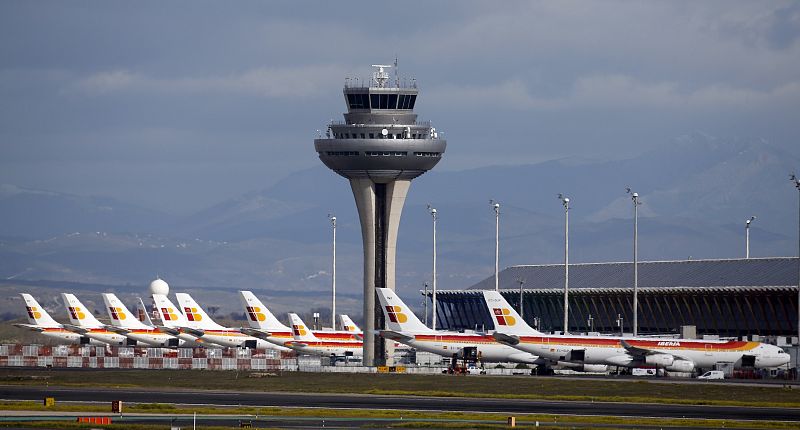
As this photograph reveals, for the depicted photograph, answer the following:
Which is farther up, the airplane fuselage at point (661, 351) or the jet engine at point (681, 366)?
the airplane fuselage at point (661, 351)

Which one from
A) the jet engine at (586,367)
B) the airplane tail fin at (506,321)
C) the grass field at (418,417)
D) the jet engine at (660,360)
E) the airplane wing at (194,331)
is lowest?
the grass field at (418,417)

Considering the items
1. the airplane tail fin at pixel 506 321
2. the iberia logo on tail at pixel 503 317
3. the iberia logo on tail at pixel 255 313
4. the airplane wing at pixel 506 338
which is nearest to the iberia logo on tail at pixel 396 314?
the airplane tail fin at pixel 506 321

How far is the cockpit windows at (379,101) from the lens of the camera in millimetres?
187750

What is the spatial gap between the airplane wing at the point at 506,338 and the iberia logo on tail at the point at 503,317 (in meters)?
1.51

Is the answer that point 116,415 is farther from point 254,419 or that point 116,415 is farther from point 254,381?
point 254,381

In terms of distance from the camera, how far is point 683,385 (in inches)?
4769

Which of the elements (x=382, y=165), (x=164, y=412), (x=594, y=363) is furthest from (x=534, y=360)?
(x=164, y=412)

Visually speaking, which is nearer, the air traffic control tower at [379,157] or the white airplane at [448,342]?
the white airplane at [448,342]

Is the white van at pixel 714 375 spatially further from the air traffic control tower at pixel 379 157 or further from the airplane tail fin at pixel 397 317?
the air traffic control tower at pixel 379 157

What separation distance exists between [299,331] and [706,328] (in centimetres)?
5617

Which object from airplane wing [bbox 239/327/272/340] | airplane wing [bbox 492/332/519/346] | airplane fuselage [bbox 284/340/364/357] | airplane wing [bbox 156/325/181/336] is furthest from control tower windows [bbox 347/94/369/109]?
airplane wing [bbox 492/332/519/346]

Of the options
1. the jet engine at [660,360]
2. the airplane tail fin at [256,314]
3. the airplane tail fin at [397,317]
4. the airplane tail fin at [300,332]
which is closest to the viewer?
the jet engine at [660,360]

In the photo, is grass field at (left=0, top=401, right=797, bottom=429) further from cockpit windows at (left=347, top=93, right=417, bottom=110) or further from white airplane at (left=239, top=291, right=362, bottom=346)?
cockpit windows at (left=347, top=93, right=417, bottom=110)

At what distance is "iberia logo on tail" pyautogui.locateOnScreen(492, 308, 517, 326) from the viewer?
487 feet
